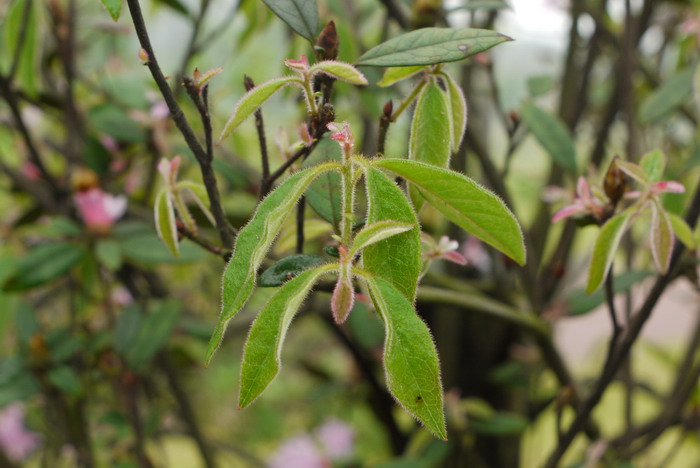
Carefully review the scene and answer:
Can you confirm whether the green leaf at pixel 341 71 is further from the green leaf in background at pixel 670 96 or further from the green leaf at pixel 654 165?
the green leaf in background at pixel 670 96

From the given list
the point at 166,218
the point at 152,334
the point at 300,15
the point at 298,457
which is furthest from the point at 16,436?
the point at 300,15

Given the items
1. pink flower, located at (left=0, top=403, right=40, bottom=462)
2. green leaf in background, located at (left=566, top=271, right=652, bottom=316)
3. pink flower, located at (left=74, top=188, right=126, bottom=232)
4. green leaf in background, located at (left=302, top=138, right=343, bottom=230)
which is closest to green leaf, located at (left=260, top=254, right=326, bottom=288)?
green leaf in background, located at (left=302, top=138, right=343, bottom=230)

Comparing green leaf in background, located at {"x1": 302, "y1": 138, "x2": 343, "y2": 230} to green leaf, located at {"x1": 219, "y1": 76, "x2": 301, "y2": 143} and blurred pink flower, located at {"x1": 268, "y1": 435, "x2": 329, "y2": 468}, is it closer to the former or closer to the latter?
green leaf, located at {"x1": 219, "y1": 76, "x2": 301, "y2": 143}

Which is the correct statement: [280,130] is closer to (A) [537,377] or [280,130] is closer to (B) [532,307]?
(B) [532,307]

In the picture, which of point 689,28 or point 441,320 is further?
point 441,320

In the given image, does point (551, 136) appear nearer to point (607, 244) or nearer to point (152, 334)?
point (607, 244)

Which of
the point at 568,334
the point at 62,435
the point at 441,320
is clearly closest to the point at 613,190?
the point at 441,320
